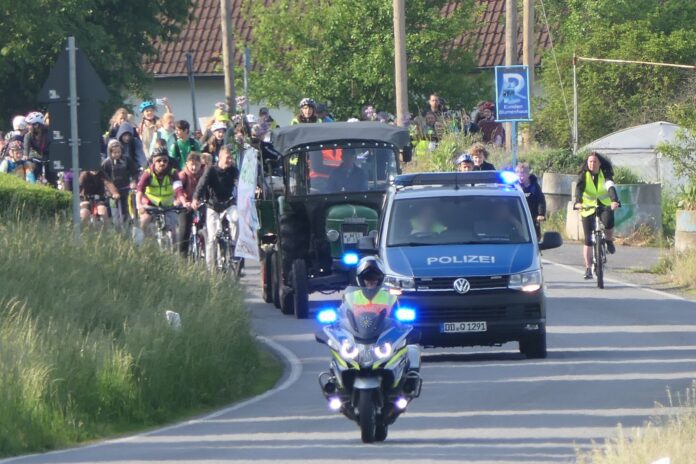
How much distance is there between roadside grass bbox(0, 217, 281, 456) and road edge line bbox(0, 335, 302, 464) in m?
0.20

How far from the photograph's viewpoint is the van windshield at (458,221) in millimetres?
19109

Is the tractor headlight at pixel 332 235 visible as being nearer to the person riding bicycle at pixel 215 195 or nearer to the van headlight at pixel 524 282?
the person riding bicycle at pixel 215 195

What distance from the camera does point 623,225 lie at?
3359cm

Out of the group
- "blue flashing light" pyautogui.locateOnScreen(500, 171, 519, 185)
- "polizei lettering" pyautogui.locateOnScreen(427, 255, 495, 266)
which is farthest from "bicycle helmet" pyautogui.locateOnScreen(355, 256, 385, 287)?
"blue flashing light" pyautogui.locateOnScreen(500, 171, 519, 185)

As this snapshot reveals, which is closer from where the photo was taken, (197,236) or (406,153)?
(406,153)

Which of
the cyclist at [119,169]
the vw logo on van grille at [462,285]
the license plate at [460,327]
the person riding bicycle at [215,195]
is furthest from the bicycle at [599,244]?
the license plate at [460,327]

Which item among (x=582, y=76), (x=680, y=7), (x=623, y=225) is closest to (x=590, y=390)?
(x=623, y=225)

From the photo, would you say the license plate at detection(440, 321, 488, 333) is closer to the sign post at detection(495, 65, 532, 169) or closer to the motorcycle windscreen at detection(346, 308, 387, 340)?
the motorcycle windscreen at detection(346, 308, 387, 340)

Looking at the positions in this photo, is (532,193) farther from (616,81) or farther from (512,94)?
(616,81)

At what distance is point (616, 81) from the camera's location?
49.1 meters

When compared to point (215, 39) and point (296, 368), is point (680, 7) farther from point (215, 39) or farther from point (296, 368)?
point (296, 368)

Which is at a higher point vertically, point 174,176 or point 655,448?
point 174,176

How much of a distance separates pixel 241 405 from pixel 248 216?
6.15 metres

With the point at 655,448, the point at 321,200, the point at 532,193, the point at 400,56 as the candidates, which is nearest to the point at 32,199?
the point at 321,200
